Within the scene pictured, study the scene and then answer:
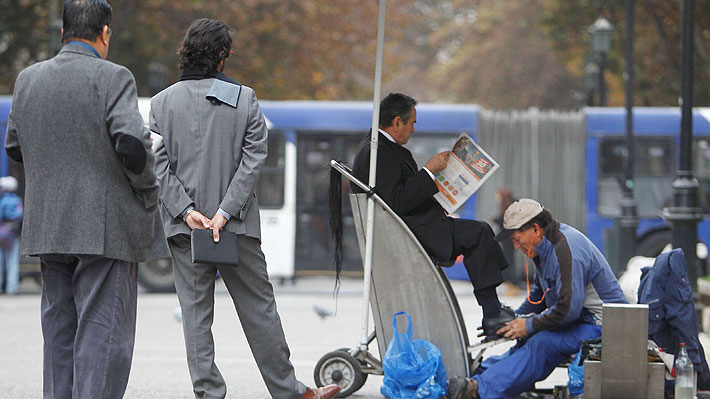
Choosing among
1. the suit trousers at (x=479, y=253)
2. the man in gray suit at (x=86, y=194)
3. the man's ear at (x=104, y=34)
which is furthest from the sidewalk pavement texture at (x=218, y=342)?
the man's ear at (x=104, y=34)

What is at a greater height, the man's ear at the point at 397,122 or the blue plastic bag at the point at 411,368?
the man's ear at the point at 397,122

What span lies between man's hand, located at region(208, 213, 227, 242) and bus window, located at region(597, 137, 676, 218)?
12312 millimetres

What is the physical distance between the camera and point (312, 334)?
426 inches

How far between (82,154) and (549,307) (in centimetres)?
288

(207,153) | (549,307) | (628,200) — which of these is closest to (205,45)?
(207,153)

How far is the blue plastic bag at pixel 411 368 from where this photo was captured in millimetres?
6066

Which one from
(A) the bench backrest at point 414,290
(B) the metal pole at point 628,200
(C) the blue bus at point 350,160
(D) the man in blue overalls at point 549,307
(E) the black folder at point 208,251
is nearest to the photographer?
(E) the black folder at point 208,251

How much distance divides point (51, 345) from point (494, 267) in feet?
8.08

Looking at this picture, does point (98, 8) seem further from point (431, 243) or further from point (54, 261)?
point (431, 243)

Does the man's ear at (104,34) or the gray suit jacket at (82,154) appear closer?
the gray suit jacket at (82,154)

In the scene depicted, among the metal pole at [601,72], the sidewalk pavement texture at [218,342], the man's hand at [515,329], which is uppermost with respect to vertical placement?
the metal pole at [601,72]

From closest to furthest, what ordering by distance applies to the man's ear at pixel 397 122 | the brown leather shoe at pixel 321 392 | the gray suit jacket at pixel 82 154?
the gray suit jacket at pixel 82 154 < the brown leather shoe at pixel 321 392 < the man's ear at pixel 397 122

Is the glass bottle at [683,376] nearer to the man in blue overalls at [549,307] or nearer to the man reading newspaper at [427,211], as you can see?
the man in blue overalls at [549,307]

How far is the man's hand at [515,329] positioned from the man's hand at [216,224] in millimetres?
1752
